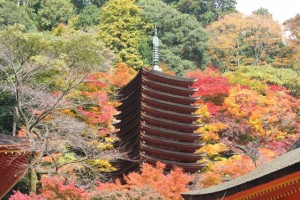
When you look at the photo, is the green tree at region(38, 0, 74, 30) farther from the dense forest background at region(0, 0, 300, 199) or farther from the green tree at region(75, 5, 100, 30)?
the green tree at region(75, 5, 100, 30)

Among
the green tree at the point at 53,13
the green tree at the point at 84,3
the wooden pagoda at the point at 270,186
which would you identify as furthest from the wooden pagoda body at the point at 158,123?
the green tree at the point at 84,3

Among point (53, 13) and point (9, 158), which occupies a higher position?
point (53, 13)

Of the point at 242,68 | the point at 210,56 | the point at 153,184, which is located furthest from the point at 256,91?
the point at 153,184

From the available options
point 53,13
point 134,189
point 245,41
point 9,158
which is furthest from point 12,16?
point 134,189

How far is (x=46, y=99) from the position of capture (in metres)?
18.2

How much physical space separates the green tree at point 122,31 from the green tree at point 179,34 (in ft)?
6.21

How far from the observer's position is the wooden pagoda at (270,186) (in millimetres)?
5891

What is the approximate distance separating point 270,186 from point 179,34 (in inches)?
1281

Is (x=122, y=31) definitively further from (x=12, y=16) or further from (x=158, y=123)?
(x=158, y=123)

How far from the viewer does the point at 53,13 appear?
40.5 metres

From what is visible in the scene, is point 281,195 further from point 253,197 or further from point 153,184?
point 153,184

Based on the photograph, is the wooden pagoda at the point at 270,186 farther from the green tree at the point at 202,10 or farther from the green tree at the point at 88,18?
the green tree at the point at 202,10

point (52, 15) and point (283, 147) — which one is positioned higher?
point (52, 15)

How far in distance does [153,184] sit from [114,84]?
14.1m
